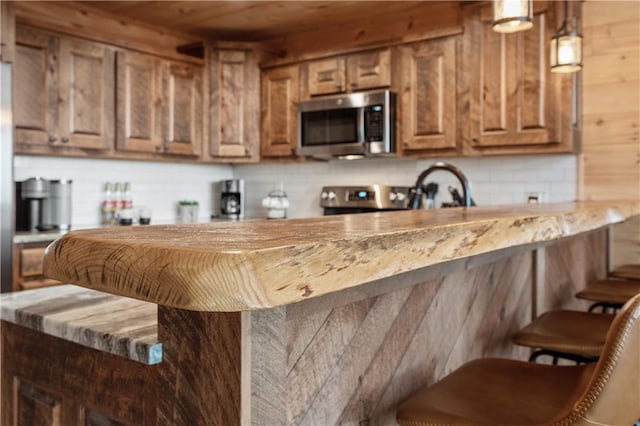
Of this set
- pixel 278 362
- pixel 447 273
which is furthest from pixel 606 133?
pixel 278 362

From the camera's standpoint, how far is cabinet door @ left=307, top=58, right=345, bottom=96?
401 cm

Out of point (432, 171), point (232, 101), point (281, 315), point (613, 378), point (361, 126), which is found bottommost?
point (613, 378)

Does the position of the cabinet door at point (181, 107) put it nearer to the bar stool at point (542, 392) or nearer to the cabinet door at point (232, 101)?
the cabinet door at point (232, 101)

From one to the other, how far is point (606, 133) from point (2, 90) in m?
3.31

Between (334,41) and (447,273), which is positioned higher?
(334,41)

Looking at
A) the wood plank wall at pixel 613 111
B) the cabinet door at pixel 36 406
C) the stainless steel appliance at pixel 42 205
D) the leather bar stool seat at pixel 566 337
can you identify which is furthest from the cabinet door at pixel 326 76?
A: the cabinet door at pixel 36 406

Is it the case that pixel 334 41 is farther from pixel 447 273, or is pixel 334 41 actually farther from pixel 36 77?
pixel 447 273

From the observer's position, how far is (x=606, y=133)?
10.7ft

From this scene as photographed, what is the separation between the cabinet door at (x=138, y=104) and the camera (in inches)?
150

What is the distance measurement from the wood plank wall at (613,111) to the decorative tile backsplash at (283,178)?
0.16m

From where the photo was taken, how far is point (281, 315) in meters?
0.78

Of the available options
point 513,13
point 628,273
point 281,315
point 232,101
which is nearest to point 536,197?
point 628,273

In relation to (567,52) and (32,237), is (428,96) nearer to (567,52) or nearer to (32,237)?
(567,52)

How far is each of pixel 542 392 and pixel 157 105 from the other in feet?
11.4
